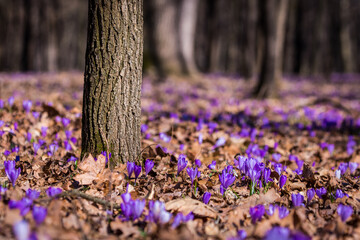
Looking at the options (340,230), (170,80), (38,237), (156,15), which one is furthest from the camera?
(156,15)

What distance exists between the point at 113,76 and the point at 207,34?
25.0 m

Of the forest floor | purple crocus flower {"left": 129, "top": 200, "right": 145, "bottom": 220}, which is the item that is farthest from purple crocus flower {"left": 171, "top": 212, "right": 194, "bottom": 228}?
purple crocus flower {"left": 129, "top": 200, "right": 145, "bottom": 220}

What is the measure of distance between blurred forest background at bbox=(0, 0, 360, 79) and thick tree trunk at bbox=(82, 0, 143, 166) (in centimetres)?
610

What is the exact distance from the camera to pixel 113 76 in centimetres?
257

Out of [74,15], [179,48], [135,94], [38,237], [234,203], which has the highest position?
[74,15]

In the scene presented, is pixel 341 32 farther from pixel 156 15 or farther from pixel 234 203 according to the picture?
pixel 234 203

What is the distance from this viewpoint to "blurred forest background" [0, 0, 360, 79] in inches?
491

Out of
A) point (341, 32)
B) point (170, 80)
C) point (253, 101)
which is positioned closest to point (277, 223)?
point (253, 101)

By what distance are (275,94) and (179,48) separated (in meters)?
5.95

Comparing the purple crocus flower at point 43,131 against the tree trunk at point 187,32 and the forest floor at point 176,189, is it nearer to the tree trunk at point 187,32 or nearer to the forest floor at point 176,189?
the forest floor at point 176,189

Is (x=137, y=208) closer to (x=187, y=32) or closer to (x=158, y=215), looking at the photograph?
(x=158, y=215)

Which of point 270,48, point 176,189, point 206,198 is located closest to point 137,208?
point 206,198

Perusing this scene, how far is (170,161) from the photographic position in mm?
2889

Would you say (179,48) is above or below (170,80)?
above
